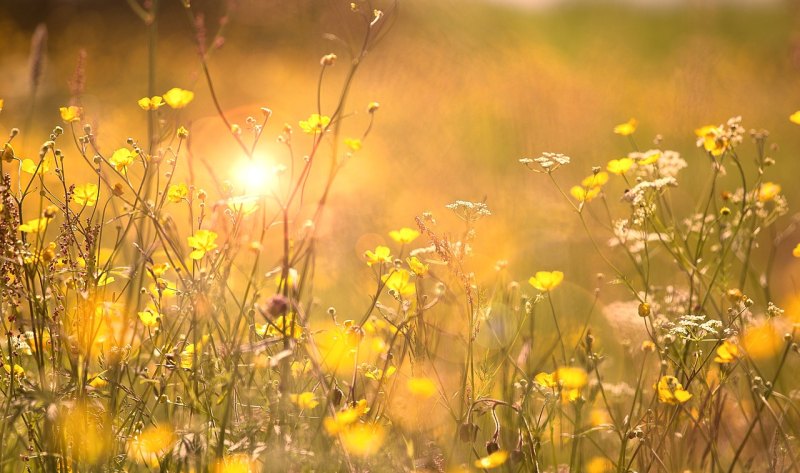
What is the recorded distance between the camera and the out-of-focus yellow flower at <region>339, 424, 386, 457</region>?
52.8 inches

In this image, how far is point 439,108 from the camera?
521 centimetres

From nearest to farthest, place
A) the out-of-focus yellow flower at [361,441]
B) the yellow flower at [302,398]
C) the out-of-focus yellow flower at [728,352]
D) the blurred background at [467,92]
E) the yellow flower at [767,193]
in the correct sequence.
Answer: the out-of-focus yellow flower at [361,441]
the yellow flower at [302,398]
the out-of-focus yellow flower at [728,352]
the yellow flower at [767,193]
the blurred background at [467,92]

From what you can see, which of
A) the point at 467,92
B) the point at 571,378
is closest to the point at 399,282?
the point at 571,378

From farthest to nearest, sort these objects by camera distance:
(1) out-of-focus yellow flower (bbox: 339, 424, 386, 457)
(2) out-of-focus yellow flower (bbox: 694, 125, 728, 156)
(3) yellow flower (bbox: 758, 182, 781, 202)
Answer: (3) yellow flower (bbox: 758, 182, 781, 202) < (2) out-of-focus yellow flower (bbox: 694, 125, 728, 156) < (1) out-of-focus yellow flower (bbox: 339, 424, 386, 457)

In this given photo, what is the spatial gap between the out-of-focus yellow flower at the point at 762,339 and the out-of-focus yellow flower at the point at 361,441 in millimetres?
905

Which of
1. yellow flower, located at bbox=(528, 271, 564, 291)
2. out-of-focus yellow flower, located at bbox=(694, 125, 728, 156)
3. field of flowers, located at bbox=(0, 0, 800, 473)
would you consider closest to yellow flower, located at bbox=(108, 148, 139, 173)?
field of flowers, located at bbox=(0, 0, 800, 473)

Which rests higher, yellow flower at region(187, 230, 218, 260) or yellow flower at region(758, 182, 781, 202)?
yellow flower at region(758, 182, 781, 202)

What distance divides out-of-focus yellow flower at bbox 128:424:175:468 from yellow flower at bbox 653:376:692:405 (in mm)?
925

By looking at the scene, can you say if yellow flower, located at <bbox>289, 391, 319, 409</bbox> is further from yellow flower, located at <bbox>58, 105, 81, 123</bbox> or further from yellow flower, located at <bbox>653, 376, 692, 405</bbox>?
yellow flower, located at <bbox>58, 105, 81, 123</bbox>

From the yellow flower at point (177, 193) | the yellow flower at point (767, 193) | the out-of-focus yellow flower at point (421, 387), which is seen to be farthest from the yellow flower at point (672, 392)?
the yellow flower at point (177, 193)

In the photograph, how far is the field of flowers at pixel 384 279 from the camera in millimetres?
1457

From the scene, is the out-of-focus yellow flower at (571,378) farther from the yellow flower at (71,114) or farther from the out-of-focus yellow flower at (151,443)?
the yellow flower at (71,114)

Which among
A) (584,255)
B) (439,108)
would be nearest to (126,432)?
(584,255)

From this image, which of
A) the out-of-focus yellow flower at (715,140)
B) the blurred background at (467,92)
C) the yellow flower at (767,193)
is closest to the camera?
the out-of-focus yellow flower at (715,140)
